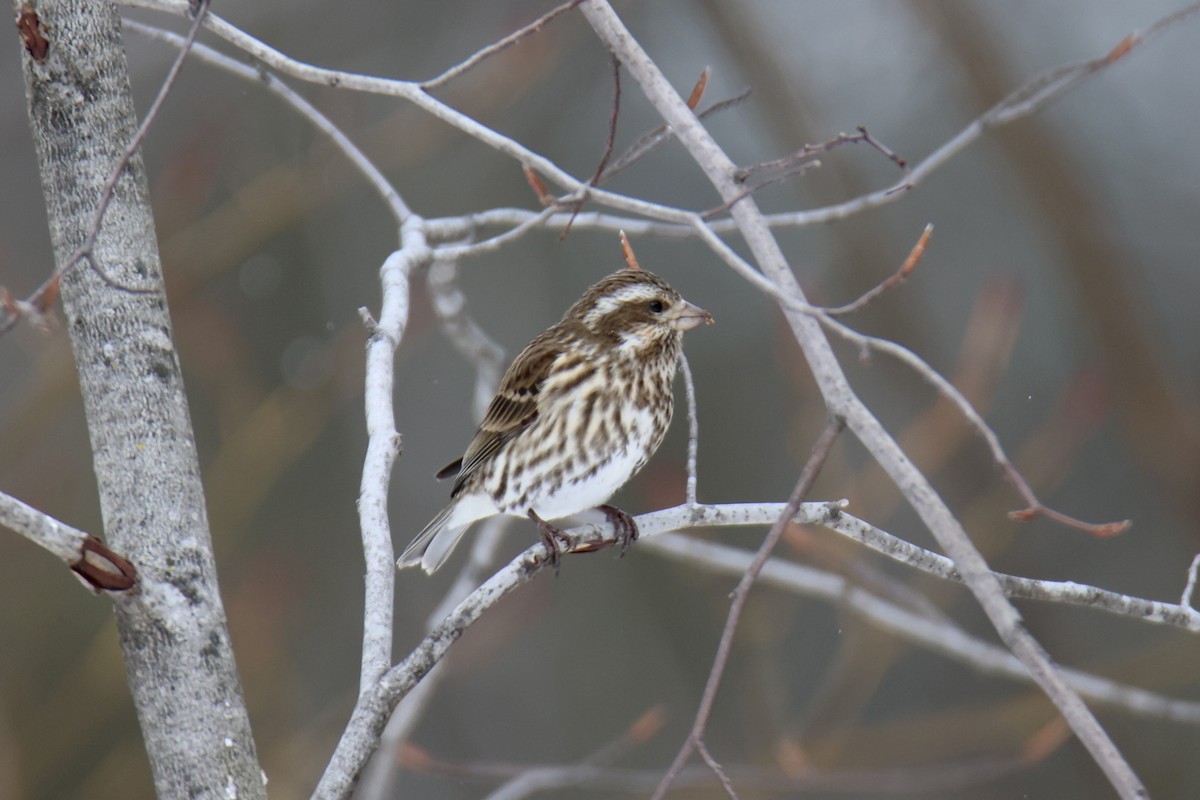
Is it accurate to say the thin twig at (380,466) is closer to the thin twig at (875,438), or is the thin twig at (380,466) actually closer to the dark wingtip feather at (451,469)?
the thin twig at (875,438)

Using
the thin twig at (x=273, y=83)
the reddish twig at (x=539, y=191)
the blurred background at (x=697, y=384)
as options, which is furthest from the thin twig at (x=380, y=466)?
the blurred background at (x=697, y=384)

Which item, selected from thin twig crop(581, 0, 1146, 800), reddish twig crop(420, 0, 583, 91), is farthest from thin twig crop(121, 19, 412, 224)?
thin twig crop(581, 0, 1146, 800)

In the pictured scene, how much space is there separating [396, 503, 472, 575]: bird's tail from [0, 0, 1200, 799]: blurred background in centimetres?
69

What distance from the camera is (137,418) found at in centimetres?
271

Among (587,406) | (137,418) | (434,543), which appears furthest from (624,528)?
(137,418)

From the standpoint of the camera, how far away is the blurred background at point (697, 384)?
6.16 m

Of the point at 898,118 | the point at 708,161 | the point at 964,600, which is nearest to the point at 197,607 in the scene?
the point at 708,161

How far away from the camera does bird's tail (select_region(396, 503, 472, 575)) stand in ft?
14.6

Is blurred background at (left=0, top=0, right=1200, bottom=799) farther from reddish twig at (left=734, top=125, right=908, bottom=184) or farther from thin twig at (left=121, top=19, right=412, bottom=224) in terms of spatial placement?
reddish twig at (left=734, top=125, right=908, bottom=184)

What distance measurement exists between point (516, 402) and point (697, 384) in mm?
5735

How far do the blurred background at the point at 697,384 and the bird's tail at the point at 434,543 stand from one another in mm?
686

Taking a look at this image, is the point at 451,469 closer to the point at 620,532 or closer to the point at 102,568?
the point at 620,532

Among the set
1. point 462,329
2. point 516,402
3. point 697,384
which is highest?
point 462,329

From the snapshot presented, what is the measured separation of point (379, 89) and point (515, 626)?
3.97 meters
